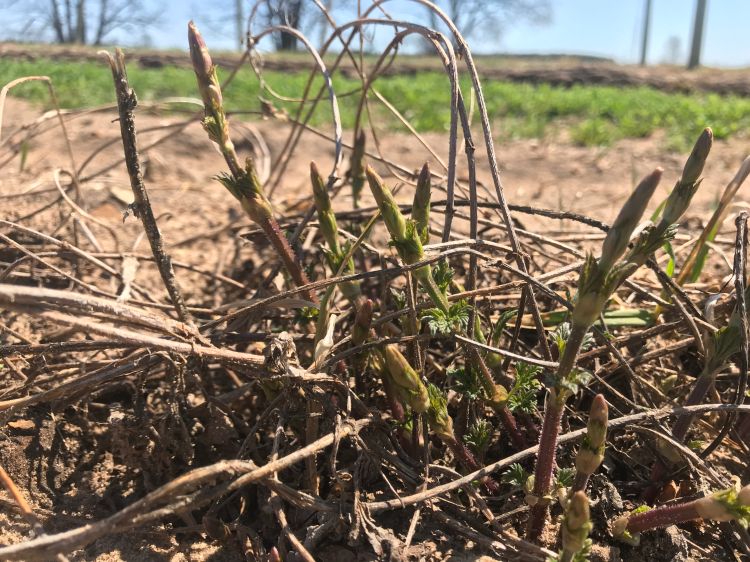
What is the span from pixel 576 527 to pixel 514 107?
20.2 feet

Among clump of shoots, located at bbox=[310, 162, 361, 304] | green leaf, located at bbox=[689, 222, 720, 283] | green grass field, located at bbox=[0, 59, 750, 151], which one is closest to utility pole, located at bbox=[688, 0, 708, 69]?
green grass field, located at bbox=[0, 59, 750, 151]

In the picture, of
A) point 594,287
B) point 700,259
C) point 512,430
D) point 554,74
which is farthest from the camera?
point 554,74

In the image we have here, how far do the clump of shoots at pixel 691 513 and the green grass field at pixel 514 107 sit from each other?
12.9 feet

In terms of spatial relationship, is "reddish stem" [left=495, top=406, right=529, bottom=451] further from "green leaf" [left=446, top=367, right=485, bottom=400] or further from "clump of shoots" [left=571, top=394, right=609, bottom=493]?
"clump of shoots" [left=571, top=394, right=609, bottom=493]

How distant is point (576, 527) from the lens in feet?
2.67

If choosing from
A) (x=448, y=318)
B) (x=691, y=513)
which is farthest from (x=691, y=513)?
(x=448, y=318)

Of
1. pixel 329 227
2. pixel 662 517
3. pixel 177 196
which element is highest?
pixel 329 227

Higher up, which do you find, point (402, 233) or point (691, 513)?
point (402, 233)

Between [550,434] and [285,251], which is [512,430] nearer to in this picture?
[550,434]

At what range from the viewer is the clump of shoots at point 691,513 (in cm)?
85

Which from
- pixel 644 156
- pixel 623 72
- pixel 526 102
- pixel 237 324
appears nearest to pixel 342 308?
pixel 237 324

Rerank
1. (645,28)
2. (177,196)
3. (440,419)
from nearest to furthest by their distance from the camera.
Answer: (440,419) → (177,196) → (645,28)

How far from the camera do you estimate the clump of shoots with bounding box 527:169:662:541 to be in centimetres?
72

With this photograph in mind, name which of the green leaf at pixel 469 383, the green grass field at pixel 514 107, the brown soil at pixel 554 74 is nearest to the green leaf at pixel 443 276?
the green leaf at pixel 469 383
